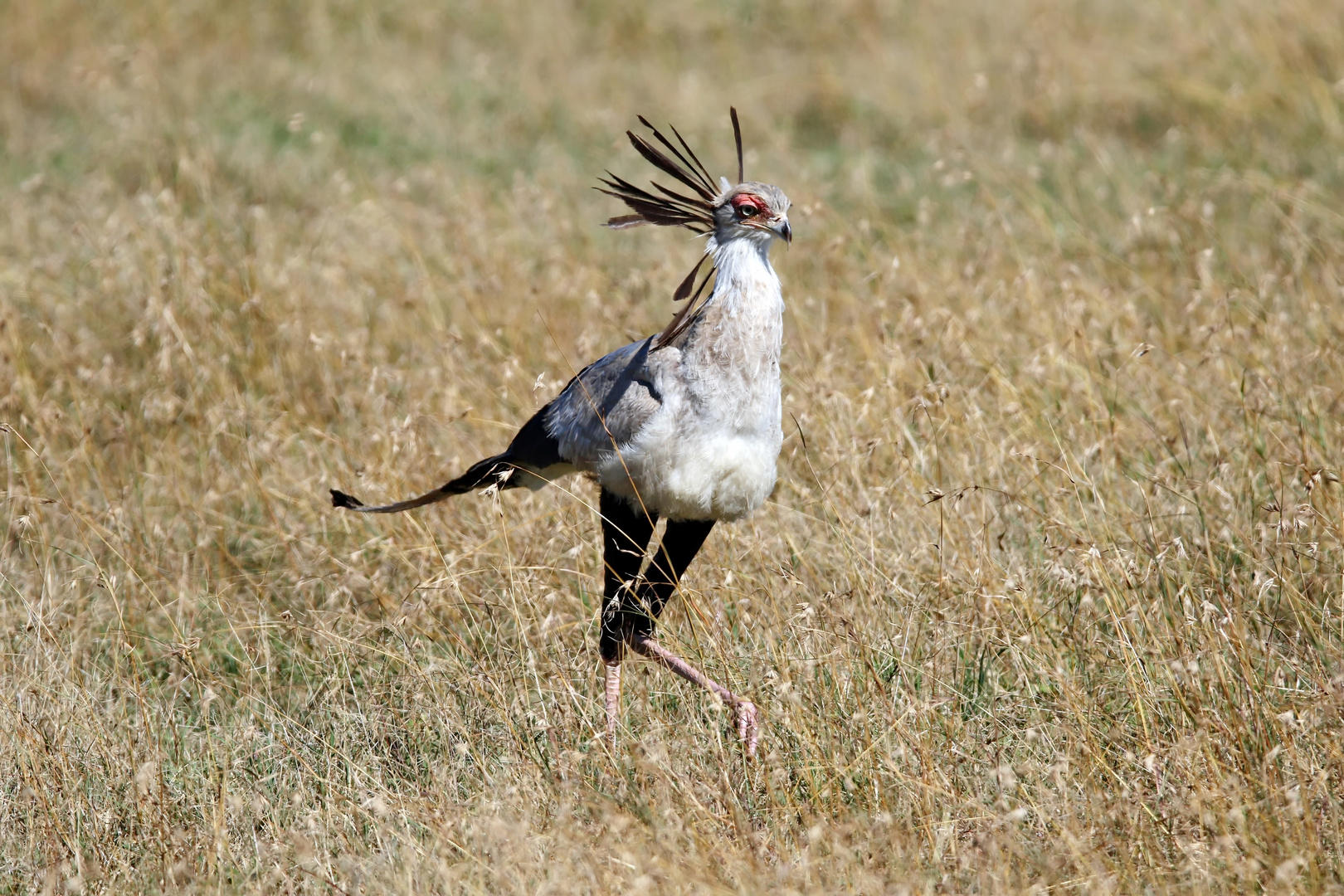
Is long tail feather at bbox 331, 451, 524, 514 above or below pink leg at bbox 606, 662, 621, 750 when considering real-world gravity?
above

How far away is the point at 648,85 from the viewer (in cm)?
939

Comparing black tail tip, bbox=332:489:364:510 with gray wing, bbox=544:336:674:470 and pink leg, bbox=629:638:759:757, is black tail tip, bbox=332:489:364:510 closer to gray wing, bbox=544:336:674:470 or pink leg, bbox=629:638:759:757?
gray wing, bbox=544:336:674:470

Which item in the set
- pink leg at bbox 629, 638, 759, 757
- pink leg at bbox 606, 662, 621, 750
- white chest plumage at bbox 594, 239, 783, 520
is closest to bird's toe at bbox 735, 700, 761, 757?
pink leg at bbox 629, 638, 759, 757

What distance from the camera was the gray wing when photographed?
3309mm

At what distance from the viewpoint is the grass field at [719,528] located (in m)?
2.94

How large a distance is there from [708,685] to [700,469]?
55 centimetres

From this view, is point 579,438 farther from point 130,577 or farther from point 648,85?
point 648,85

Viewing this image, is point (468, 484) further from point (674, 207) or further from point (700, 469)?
point (674, 207)

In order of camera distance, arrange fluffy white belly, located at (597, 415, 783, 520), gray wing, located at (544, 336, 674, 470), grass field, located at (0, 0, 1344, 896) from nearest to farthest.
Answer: grass field, located at (0, 0, 1344, 896), fluffy white belly, located at (597, 415, 783, 520), gray wing, located at (544, 336, 674, 470)

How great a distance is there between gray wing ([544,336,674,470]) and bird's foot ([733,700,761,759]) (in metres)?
0.76

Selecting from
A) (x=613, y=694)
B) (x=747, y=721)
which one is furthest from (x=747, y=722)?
(x=613, y=694)

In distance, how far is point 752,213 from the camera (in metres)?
3.31

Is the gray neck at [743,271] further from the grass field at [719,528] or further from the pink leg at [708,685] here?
the pink leg at [708,685]

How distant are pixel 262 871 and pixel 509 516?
1.76 m
